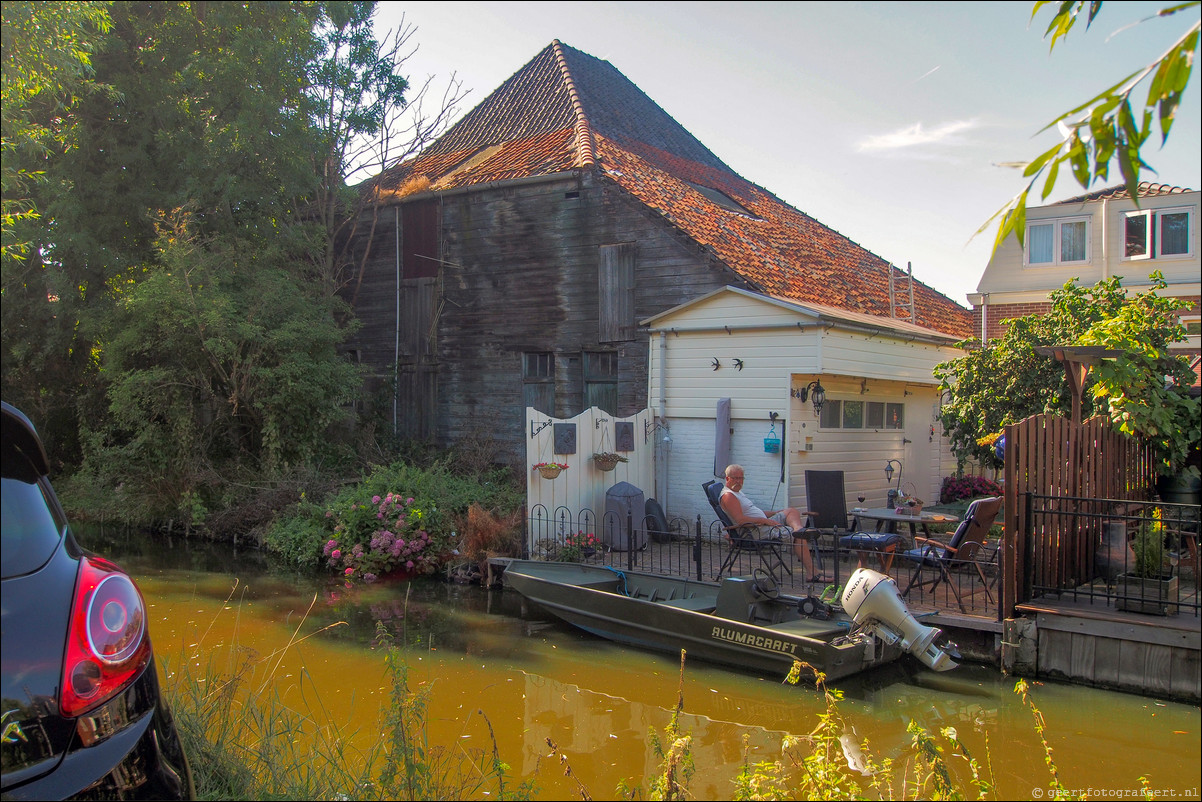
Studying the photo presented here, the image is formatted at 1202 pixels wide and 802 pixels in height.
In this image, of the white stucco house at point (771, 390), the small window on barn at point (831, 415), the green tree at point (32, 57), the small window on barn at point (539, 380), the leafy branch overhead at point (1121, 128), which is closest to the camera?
the leafy branch overhead at point (1121, 128)

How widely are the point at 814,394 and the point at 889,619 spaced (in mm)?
6505

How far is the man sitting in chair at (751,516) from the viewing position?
10219 mm

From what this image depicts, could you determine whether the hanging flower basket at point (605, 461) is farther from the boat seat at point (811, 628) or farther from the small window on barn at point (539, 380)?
the boat seat at point (811, 628)

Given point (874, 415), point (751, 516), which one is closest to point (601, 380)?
point (874, 415)

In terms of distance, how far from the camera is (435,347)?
19359 millimetres

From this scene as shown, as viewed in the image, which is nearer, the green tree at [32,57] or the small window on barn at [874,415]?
the green tree at [32,57]

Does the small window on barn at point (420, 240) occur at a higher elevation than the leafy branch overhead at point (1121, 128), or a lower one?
higher

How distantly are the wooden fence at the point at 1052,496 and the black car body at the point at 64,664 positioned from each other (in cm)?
737

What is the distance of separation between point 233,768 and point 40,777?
1.70 meters

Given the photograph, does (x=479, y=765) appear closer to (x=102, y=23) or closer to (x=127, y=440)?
(x=102, y=23)

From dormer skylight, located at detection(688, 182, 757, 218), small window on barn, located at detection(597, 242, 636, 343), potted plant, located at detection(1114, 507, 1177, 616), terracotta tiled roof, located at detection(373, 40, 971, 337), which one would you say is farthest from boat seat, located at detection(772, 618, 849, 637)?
dormer skylight, located at detection(688, 182, 757, 218)

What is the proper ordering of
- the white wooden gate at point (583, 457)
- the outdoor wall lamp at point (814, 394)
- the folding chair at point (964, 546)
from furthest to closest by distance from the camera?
the outdoor wall lamp at point (814, 394), the white wooden gate at point (583, 457), the folding chair at point (964, 546)

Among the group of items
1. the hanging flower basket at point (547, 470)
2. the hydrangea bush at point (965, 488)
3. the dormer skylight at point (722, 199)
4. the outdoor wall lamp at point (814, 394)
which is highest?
the dormer skylight at point (722, 199)

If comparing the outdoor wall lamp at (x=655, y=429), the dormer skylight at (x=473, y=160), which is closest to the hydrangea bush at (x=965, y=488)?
the outdoor wall lamp at (x=655, y=429)
